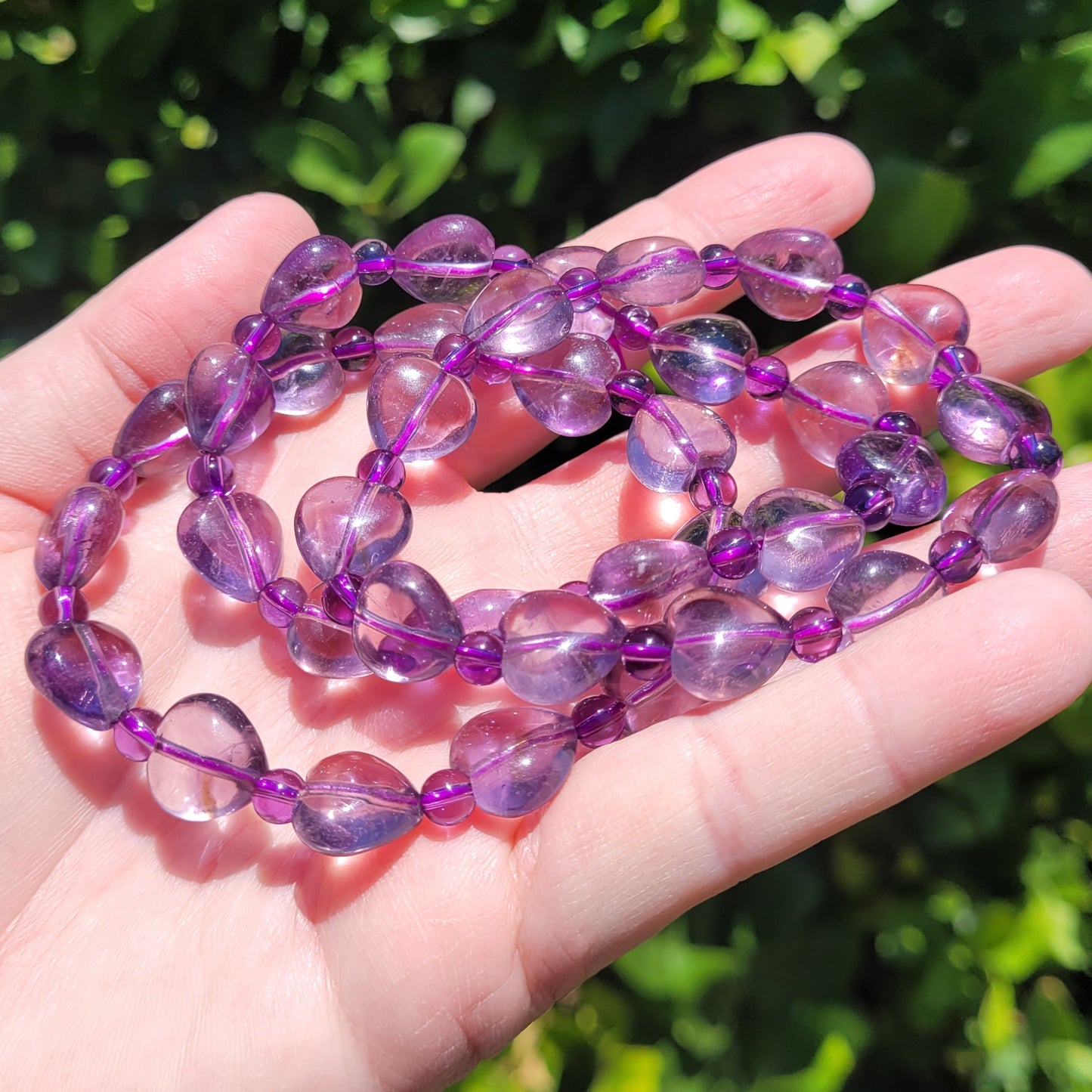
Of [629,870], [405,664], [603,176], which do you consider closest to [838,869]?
[629,870]

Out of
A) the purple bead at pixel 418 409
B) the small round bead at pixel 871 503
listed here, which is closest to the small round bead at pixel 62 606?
the purple bead at pixel 418 409

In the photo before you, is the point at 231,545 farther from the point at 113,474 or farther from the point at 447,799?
the point at 447,799

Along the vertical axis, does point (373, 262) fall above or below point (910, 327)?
above

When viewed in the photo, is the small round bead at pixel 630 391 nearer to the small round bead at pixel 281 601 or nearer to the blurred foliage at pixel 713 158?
the blurred foliage at pixel 713 158

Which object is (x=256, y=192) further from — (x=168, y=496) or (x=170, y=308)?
(x=168, y=496)

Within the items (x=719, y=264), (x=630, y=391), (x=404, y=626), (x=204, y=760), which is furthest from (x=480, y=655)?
(x=719, y=264)

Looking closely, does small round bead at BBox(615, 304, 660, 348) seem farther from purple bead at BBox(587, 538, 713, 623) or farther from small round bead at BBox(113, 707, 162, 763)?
small round bead at BBox(113, 707, 162, 763)
